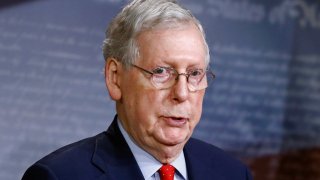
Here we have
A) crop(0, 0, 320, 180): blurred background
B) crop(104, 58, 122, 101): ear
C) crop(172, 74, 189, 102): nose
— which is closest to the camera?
crop(172, 74, 189, 102): nose

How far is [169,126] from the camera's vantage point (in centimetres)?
170

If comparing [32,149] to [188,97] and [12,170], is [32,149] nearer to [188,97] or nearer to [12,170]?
[12,170]

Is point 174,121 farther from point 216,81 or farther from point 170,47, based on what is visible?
point 216,81

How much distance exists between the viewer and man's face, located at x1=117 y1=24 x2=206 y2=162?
168 centimetres

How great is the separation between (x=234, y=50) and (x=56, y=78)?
0.76 m

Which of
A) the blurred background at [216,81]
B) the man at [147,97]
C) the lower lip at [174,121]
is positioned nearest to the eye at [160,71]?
the man at [147,97]

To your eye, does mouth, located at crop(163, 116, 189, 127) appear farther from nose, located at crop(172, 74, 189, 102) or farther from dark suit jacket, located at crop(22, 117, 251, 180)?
dark suit jacket, located at crop(22, 117, 251, 180)

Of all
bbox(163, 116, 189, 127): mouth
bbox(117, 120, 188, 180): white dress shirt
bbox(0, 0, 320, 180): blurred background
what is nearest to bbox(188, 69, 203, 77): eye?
bbox(163, 116, 189, 127): mouth

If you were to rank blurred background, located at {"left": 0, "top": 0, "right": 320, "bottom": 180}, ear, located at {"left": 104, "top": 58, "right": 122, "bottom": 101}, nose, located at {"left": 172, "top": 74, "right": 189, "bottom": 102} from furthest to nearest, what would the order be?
blurred background, located at {"left": 0, "top": 0, "right": 320, "bottom": 180}
ear, located at {"left": 104, "top": 58, "right": 122, "bottom": 101}
nose, located at {"left": 172, "top": 74, "right": 189, "bottom": 102}

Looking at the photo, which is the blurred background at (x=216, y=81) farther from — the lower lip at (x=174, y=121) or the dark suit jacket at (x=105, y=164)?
the lower lip at (x=174, y=121)

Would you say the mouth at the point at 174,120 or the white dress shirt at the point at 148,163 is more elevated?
the mouth at the point at 174,120

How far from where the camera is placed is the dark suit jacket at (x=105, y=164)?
5.57ft

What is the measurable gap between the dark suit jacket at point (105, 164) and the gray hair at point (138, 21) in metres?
0.20

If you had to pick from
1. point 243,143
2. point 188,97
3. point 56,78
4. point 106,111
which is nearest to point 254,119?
point 243,143
